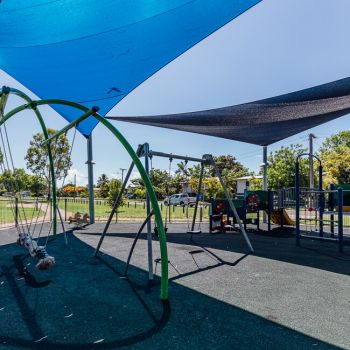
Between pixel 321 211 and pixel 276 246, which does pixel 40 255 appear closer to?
pixel 276 246

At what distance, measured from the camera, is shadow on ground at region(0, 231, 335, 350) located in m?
2.32

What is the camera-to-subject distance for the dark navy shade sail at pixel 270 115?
16.2ft

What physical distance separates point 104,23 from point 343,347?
4787mm

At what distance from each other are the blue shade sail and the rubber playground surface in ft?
11.9

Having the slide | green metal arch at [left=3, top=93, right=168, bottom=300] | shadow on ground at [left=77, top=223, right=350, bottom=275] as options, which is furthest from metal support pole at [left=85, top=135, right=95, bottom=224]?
green metal arch at [left=3, top=93, right=168, bottom=300]

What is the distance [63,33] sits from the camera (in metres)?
4.38

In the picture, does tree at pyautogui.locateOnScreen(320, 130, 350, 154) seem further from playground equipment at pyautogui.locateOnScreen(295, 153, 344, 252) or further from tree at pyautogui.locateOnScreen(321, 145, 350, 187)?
playground equipment at pyautogui.locateOnScreen(295, 153, 344, 252)

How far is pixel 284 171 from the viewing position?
27.8m

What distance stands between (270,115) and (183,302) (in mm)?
4305

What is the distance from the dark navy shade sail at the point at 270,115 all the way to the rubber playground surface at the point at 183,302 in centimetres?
287

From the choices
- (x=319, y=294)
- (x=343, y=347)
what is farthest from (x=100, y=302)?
(x=319, y=294)

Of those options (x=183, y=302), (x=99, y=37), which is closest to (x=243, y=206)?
(x=183, y=302)

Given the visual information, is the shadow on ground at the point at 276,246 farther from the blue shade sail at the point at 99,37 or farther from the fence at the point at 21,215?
the blue shade sail at the point at 99,37

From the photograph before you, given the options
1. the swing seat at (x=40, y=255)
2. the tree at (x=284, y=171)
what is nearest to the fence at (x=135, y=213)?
the swing seat at (x=40, y=255)
